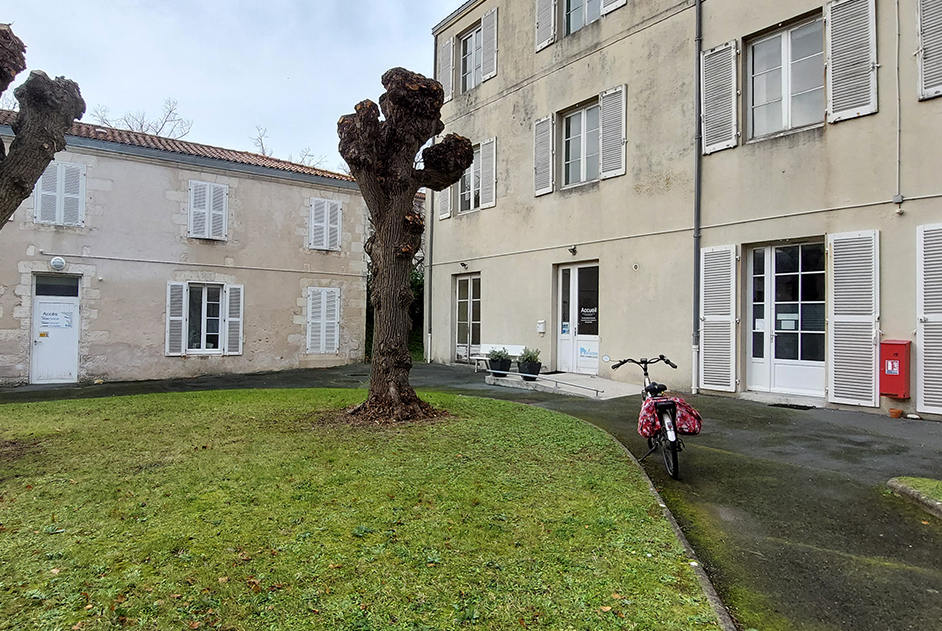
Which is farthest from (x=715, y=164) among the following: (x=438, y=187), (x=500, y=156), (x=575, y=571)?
(x=575, y=571)

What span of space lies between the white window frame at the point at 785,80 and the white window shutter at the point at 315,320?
34.3ft

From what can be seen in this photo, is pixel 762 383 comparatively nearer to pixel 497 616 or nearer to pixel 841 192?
pixel 841 192

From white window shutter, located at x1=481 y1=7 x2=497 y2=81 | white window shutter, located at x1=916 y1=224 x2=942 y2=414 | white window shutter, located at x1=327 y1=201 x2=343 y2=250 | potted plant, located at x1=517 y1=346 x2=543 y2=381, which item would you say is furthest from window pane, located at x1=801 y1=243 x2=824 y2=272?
white window shutter, located at x1=327 y1=201 x2=343 y2=250

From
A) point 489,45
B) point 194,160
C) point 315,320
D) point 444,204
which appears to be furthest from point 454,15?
point 315,320

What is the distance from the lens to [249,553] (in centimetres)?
257

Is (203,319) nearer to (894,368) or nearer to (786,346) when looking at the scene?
(786,346)

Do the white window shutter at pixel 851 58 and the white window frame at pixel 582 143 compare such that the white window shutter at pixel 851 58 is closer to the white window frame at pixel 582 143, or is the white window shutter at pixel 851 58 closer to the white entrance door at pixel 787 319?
the white entrance door at pixel 787 319

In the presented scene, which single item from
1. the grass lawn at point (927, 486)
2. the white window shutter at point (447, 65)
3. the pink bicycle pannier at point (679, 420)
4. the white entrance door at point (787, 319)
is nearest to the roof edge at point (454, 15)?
the white window shutter at point (447, 65)

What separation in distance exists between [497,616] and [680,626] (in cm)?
65

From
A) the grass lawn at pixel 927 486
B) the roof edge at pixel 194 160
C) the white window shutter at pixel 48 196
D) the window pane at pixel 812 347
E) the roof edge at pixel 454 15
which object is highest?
the roof edge at pixel 454 15

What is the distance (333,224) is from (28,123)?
32.1ft

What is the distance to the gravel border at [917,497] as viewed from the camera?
3222 millimetres

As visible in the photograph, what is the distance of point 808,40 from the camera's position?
7164 millimetres

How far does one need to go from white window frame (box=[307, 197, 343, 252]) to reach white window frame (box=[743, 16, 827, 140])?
10.2 m
